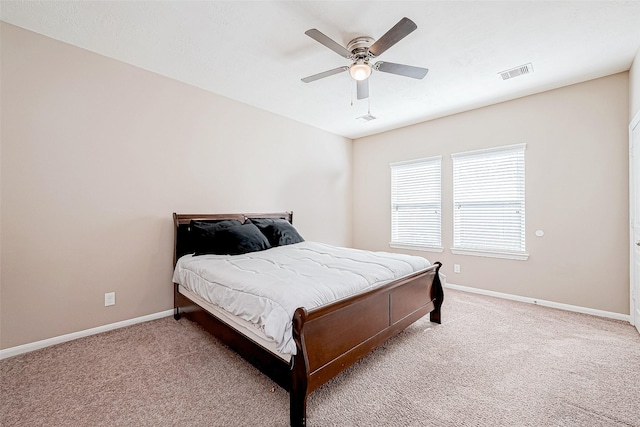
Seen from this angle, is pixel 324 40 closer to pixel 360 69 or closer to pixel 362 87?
pixel 360 69

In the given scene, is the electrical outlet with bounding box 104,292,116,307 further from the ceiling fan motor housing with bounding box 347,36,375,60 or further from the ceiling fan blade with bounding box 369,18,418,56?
the ceiling fan blade with bounding box 369,18,418,56

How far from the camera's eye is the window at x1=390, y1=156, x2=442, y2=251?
4570 millimetres

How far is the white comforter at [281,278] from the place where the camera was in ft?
5.44

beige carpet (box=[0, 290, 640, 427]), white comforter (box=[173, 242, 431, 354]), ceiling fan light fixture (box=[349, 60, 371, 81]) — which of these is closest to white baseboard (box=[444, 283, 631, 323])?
beige carpet (box=[0, 290, 640, 427])

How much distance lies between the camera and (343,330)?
183cm

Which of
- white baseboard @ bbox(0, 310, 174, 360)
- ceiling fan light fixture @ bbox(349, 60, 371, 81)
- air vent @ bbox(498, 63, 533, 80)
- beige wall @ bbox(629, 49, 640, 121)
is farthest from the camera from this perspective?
air vent @ bbox(498, 63, 533, 80)

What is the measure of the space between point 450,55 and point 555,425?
9.63 ft

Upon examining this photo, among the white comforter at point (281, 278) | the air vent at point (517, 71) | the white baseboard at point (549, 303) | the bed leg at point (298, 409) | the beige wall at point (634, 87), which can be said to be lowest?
the white baseboard at point (549, 303)

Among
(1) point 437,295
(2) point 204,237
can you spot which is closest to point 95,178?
(2) point 204,237

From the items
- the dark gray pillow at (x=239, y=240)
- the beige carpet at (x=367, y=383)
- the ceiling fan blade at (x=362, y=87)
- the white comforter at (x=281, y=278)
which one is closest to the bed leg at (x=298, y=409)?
the beige carpet at (x=367, y=383)

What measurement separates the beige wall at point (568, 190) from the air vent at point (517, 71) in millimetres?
754

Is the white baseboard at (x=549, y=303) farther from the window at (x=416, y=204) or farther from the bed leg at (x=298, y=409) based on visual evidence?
the bed leg at (x=298, y=409)

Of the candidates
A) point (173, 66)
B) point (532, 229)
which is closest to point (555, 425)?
point (532, 229)

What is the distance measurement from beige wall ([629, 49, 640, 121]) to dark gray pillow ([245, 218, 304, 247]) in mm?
3764
